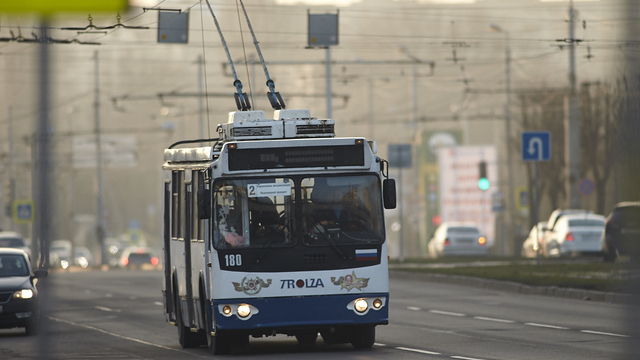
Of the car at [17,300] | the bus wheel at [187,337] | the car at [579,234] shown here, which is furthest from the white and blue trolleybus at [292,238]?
the car at [579,234]

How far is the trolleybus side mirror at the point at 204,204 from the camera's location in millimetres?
11953

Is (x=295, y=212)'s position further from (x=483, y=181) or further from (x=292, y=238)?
(x=483, y=181)

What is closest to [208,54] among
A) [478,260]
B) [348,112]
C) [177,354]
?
[348,112]

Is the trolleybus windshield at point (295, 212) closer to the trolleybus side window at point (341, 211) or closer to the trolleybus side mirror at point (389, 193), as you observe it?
the trolleybus side window at point (341, 211)

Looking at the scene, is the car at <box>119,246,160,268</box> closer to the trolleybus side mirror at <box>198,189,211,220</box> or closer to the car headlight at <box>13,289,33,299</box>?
the car headlight at <box>13,289,33,299</box>

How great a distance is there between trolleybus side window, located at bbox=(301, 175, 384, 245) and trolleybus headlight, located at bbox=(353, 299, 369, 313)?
1.90 ft

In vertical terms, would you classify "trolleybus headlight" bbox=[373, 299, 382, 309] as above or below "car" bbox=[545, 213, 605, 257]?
above

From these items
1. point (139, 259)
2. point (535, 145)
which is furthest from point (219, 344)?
point (139, 259)

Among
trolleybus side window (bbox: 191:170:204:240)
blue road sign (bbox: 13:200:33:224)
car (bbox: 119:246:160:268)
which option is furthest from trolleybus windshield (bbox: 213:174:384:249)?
car (bbox: 119:246:160:268)

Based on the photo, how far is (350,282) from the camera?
485 inches

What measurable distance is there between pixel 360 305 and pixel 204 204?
1.83m

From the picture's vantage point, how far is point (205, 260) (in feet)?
41.0

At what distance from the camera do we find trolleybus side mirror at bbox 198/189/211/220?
1195cm

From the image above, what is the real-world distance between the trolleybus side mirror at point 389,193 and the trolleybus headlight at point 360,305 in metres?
0.97
